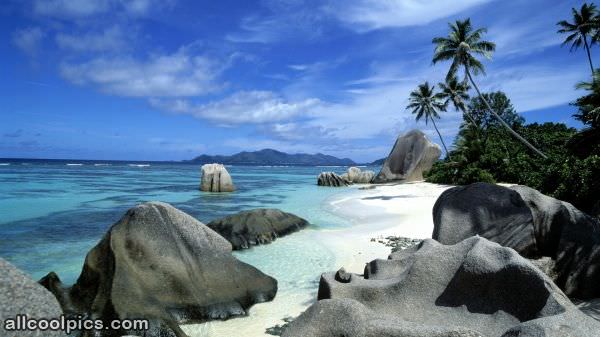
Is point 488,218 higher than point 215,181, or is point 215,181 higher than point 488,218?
point 488,218

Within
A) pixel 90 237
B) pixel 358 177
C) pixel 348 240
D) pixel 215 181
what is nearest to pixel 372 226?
pixel 348 240

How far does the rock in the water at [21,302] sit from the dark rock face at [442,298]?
2.17m

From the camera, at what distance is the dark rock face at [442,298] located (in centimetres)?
402

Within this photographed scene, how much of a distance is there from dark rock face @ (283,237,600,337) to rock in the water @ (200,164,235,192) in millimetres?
26991

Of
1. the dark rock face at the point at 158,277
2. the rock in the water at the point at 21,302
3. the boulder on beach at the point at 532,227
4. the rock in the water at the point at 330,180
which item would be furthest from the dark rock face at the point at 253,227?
the rock in the water at the point at 330,180

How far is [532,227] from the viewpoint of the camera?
24.7ft

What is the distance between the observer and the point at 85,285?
704 centimetres

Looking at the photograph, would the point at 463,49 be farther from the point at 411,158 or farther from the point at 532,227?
the point at 532,227

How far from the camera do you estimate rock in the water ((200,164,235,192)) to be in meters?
32.5

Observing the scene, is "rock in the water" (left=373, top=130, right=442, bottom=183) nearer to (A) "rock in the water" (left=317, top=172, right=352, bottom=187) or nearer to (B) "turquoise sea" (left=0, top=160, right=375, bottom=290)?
(A) "rock in the water" (left=317, top=172, right=352, bottom=187)

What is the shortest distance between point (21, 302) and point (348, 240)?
11604 mm

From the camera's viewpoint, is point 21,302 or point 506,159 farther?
point 506,159

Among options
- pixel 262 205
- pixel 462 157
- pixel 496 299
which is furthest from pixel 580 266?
pixel 462 157

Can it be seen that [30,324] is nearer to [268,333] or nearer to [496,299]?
[268,333]
